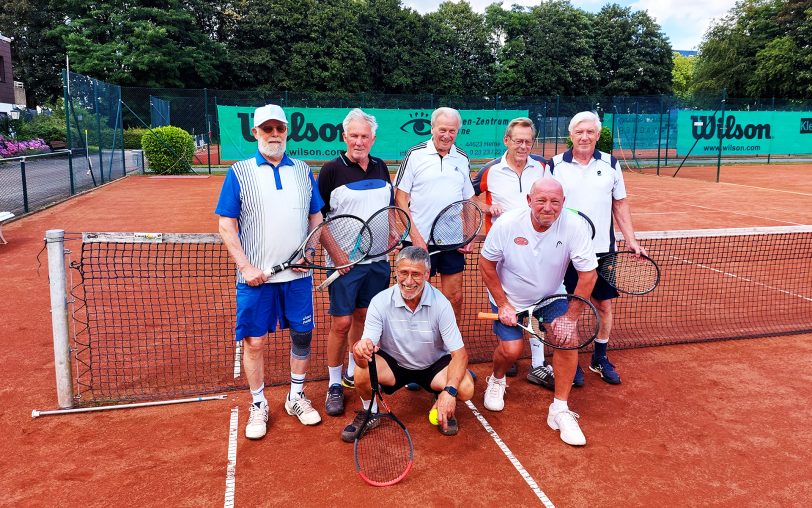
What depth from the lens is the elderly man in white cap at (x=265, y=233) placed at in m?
3.63

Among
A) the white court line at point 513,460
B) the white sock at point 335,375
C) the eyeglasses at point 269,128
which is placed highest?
the eyeglasses at point 269,128

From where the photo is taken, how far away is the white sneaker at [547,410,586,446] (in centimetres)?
382

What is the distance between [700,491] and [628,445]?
540 mm

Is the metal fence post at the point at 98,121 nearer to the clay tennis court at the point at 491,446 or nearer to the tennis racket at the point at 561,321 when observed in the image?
the clay tennis court at the point at 491,446

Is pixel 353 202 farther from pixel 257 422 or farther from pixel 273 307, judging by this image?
pixel 257 422

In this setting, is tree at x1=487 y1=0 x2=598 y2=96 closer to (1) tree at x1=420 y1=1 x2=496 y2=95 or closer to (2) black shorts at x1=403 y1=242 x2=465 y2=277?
(1) tree at x1=420 y1=1 x2=496 y2=95

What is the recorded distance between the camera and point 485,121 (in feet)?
72.5

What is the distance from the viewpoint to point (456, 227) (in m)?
4.57

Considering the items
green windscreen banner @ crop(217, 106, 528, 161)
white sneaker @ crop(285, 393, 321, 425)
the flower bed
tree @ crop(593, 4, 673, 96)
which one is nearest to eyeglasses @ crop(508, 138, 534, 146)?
white sneaker @ crop(285, 393, 321, 425)

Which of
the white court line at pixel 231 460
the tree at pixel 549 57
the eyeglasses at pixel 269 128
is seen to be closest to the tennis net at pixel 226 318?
the white court line at pixel 231 460

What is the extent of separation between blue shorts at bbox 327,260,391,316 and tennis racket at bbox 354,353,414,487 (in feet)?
1.97

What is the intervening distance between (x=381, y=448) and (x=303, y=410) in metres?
0.67

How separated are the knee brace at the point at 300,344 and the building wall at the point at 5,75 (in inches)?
1677

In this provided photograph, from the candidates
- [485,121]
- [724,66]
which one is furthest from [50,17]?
[724,66]
